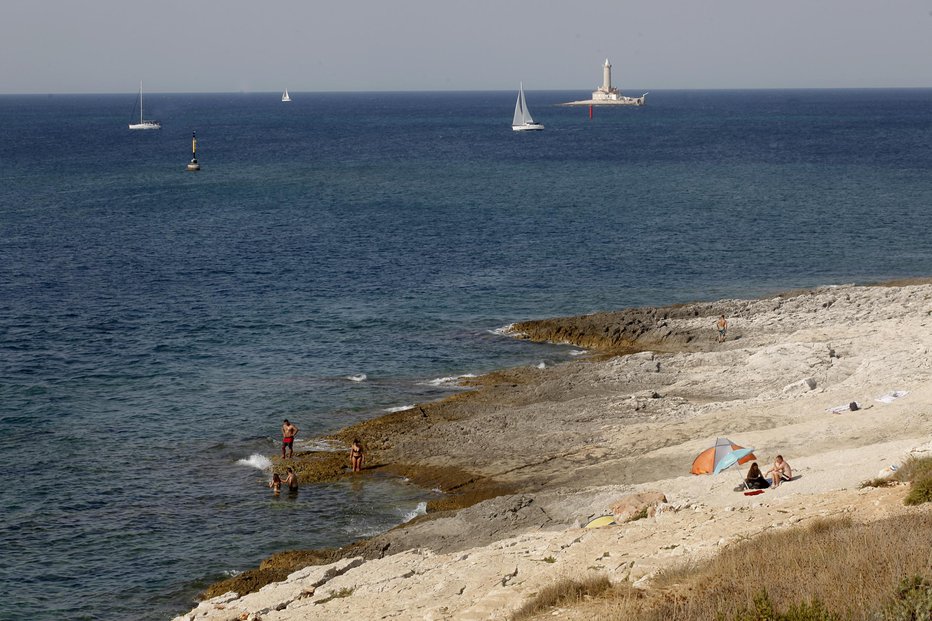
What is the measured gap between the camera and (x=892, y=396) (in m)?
30.6

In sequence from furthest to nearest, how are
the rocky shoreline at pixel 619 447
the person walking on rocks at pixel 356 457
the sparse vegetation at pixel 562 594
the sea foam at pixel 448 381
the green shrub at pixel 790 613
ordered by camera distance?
the sea foam at pixel 448 381 < the person walking on rocks at pixel 356 457 < the rocky shoreline at pixel 619 447 < the sparse vegetation at pixel 562 594 < the green shrub at pixel 790 613

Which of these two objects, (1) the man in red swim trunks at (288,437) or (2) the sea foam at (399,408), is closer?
Answer: (1) the man in red swim trunks at (288,437)

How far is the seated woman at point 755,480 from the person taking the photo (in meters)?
23.9

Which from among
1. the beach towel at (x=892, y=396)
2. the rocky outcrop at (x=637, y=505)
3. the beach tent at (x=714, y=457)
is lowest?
the rocky outcrop at (x=637, y=505)

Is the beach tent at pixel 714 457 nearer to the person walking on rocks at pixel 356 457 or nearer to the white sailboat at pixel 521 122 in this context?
the person walking on rocks at pixel 356 457

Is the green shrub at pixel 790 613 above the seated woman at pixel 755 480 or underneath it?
above

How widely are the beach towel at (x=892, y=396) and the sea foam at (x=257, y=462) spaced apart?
768 inches

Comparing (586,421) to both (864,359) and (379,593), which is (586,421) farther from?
(379,593)

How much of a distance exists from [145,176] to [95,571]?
3523 inches

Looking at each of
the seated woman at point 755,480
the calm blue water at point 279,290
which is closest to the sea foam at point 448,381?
the calm blue water at point 279,290

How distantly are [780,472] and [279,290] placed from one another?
127 ft

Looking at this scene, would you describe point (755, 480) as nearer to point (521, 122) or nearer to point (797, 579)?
point (797, 579)

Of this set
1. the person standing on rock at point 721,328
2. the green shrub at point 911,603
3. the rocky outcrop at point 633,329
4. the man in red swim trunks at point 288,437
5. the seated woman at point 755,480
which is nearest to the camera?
the green shrub at point 911,603

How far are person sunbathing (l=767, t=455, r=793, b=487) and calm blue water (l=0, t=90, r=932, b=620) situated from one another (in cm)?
1134
